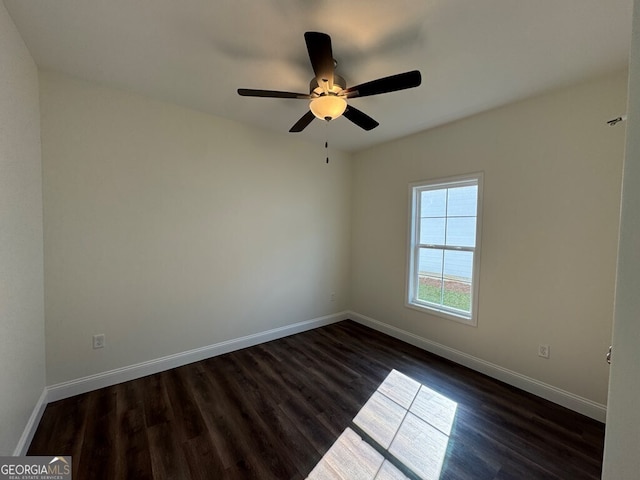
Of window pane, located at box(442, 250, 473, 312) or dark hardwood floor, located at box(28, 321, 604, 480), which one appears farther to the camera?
window pane, located at box(442, 250, 473, 312)

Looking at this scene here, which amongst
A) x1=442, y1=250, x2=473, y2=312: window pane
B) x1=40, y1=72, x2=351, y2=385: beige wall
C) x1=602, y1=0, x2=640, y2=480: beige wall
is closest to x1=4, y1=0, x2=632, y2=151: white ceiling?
x1=40, y1=72, x2=351, y2=385: beige wall

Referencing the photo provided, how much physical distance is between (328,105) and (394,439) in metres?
2.34

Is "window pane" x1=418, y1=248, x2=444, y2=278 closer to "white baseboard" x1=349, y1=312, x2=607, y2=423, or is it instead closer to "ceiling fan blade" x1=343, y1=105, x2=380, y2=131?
"white baseboard" x1=349, y1=312, x2=607, y2=423

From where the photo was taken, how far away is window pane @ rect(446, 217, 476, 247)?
2734mm

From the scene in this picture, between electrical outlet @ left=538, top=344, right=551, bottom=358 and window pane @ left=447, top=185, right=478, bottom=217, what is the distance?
1.33 metres

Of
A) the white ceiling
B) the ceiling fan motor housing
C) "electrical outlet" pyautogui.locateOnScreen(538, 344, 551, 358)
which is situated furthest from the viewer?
"electrical outlet" pyautogui.locateOnScreen(538, 344, 551, 358)

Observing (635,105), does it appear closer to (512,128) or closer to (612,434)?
(612,434)

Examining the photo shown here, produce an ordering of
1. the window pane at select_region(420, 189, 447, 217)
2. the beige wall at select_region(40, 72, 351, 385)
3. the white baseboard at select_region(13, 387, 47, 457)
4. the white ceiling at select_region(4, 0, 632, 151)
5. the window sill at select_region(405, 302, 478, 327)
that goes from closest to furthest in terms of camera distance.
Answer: the white ceiling at select_region(4, 0, 632, 151) < the white baseboard at select_region(13, 387, 47, 457) < the beige wall at select_region(40, 72, 351, 385) < the window sill at select_region(405, 302, 478, 327) < the window pane at select_region(420, 189, 447, 217)

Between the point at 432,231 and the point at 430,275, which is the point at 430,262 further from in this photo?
the point at 432,231

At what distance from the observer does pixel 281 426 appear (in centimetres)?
185

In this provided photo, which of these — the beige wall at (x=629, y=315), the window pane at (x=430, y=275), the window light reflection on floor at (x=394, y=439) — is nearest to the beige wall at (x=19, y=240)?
the window light reflection on floor at (x=394, y=439)

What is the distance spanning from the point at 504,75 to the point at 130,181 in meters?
3.27

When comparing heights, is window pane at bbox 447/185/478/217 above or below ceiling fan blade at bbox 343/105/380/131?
below

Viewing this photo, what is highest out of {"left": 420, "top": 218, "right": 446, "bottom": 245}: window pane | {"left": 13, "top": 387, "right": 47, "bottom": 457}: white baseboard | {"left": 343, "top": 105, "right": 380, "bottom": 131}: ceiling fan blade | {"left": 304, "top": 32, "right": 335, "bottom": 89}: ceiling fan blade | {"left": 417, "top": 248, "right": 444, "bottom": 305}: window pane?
{"left": 304, "top": 32, "right": 335, "bottom": 89}: ceiling fan blade
